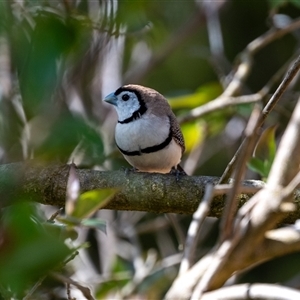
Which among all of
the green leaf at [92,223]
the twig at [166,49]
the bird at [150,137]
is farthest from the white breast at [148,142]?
the green leaf at [92,223]

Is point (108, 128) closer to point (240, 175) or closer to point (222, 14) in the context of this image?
point (222, 14)

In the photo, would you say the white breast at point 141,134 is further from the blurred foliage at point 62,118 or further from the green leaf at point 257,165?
the green leaf at point 257,165

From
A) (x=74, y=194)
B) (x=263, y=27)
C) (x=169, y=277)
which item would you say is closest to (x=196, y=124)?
(x=169, y=277)

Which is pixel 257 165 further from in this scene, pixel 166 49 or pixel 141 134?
pixel 166 49

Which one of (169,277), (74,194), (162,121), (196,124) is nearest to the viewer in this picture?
(74,194)

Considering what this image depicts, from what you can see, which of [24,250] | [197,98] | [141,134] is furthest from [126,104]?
[24,250]

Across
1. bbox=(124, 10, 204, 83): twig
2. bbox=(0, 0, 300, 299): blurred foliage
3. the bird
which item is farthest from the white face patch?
bbox=(124, 10, 204, 83): twig

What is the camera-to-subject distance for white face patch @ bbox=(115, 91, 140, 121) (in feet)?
11.0

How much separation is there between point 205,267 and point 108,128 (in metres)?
3.30

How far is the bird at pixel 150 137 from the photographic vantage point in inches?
123

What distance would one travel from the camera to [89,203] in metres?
1.64

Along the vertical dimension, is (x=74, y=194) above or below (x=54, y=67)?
below

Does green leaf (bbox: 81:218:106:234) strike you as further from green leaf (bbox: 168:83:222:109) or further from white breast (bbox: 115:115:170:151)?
green leaf (bbox: 168:83:222:109)

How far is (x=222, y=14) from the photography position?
5859mm
